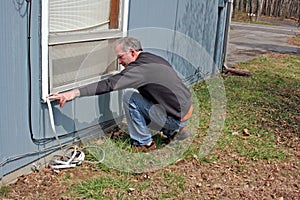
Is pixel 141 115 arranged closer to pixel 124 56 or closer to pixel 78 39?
pixel 124 56

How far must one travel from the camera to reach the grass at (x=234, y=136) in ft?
11.8

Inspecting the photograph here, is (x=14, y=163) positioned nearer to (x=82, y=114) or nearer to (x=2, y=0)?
(x=82, y=114)

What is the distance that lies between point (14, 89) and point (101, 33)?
4.44 ft

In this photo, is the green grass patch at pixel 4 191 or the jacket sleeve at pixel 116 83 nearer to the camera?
the green grass patch at pixel 4 191

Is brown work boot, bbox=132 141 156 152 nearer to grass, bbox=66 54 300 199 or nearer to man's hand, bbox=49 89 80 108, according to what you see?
grass, bbox=66 54 300 199

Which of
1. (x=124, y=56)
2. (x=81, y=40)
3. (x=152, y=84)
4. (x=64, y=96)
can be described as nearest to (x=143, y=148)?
(x=152, y=84)

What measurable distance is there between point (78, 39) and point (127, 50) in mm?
492

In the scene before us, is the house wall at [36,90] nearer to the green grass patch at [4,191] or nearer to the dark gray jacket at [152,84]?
the green grass patch at [4,191]

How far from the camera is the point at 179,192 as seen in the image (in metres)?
3.62

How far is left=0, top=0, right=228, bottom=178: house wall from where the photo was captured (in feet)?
10.7

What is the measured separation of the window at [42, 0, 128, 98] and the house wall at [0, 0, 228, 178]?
138 millimetres

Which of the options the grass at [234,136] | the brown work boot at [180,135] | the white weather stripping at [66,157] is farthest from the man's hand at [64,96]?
the brown work boot at [180,135]

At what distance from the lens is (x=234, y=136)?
513 cm

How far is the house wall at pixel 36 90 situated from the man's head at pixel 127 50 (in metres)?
0.61
